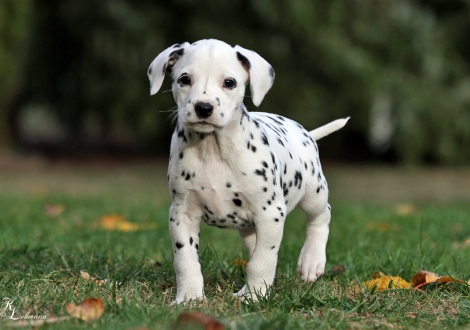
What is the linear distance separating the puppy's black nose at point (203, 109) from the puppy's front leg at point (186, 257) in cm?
65

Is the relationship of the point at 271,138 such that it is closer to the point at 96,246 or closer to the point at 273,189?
the point at 273,189

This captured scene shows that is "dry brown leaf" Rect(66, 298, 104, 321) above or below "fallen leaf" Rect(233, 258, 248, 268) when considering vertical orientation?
above

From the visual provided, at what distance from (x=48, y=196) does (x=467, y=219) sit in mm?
5267

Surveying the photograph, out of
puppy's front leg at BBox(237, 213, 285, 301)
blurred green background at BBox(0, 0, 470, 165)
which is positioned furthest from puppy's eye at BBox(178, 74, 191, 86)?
blurred green background at BBox(0, 0, 470, 165)

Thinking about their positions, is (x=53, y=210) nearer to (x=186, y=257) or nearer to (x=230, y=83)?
(x=186, y=257)

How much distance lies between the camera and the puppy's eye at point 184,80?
376 centimetres

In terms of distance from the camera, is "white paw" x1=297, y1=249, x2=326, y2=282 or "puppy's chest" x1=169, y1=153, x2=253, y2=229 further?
"white paw" x1=297, y1=249, x2=326, y2=282

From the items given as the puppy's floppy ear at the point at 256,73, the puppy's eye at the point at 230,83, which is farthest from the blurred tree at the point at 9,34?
the puppy's eye at the point at 230,83

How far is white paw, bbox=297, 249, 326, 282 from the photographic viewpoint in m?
4.34

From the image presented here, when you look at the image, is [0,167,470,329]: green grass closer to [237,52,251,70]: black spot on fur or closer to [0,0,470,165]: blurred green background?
[237,52,251,70]: black spot on fur

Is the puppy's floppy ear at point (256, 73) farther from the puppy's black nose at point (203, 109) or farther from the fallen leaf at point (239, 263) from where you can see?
the fallen leaf at point (239, 263)

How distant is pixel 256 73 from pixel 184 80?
0.40 m

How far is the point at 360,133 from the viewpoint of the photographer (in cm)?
1730

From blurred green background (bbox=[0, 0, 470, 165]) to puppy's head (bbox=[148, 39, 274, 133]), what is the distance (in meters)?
9.81
